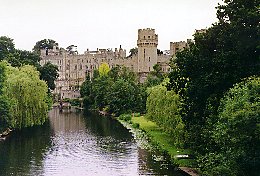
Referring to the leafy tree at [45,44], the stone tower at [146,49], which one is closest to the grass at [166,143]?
the stone tower at [146,49]

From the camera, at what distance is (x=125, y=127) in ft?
172

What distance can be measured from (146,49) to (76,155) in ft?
233

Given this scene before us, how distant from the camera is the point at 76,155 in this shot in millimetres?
33344

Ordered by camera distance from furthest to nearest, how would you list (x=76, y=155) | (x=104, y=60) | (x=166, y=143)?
(x=104, y=60) < (x=166, y=143) < (x=76, y=155)

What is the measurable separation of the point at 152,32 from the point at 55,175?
78281 mm

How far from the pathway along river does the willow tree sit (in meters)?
1.03

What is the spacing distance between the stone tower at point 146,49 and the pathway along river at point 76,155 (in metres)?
54.5

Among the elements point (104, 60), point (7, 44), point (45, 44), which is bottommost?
point (104, 60)

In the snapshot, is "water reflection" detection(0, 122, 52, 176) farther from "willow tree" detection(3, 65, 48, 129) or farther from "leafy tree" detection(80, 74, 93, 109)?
"leafy tree" detection(80, 74, 93, 109)

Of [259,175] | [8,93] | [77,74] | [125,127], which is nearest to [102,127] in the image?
[125,127]

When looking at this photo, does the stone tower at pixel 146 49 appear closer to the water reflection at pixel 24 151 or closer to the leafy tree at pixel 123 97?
the leafy tree at pixel 123 97

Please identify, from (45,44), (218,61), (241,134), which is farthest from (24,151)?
(45,44)

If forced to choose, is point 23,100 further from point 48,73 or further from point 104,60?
point 104,60

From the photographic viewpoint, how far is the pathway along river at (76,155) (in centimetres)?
2748
